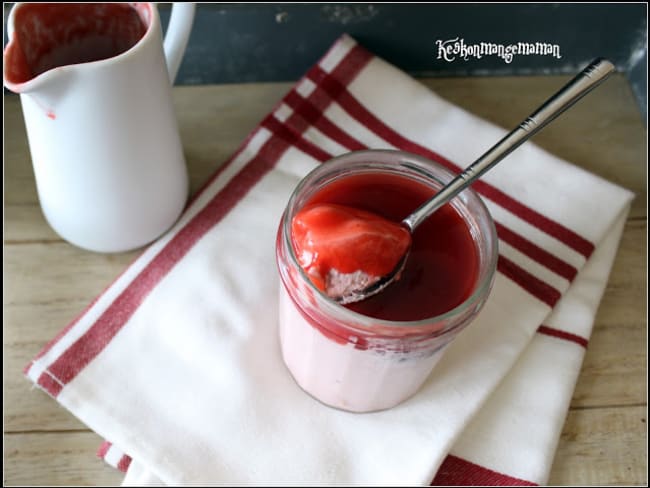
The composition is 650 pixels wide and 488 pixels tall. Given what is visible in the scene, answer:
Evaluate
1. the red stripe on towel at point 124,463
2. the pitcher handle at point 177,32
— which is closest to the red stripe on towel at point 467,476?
the red stripe on towel at point 124,463

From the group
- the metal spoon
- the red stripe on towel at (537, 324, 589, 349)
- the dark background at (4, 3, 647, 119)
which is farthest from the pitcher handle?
the red stripe on towel at (537, 324, 589, 349)

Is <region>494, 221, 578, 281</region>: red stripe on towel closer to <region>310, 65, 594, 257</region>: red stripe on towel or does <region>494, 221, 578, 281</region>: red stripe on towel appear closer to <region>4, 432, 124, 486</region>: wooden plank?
<region>310, 65, 594, 257</region>: red stripe on towel

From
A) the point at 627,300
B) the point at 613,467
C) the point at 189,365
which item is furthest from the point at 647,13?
the point at 189,365

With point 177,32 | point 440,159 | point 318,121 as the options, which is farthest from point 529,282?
point 177,32

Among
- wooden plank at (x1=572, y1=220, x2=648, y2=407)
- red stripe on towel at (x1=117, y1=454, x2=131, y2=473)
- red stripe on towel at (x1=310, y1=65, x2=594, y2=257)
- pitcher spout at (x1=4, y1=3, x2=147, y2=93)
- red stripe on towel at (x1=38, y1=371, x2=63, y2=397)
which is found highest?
pitcher spout at (x1=4, y1=3, x2=147, y2=93)

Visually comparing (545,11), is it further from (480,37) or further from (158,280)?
(158,280)

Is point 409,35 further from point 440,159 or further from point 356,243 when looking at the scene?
point 356,243

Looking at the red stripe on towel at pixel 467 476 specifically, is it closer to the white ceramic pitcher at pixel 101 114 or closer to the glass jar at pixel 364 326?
the glass jar at pixel 364 326
